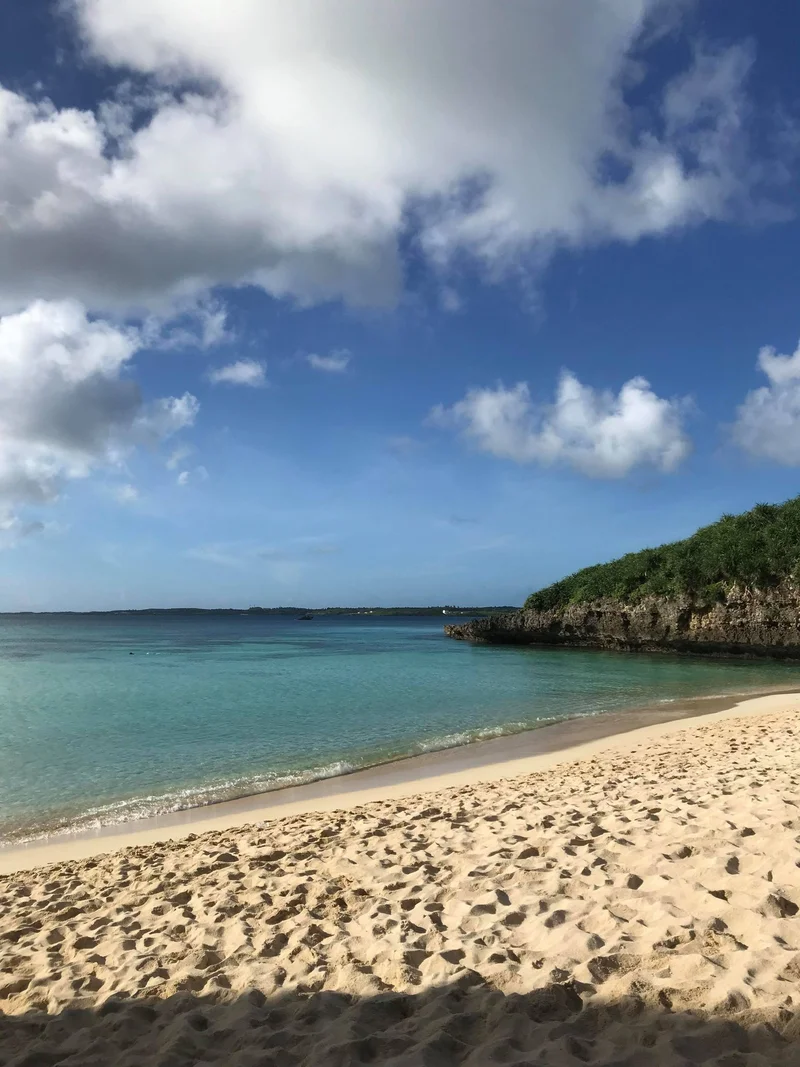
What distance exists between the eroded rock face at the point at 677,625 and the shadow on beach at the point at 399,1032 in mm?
42659

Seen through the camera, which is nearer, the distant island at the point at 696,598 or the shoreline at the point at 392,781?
the shoreline at the point at 392,781

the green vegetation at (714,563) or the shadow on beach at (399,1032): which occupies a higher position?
the green vegetation at (714,563)

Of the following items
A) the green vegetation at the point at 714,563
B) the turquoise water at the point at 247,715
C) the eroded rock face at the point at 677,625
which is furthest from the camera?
the green vegetation at the point at 714,563

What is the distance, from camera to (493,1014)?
12.6ft

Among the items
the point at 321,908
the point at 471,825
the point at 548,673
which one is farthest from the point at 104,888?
the point at 548,673

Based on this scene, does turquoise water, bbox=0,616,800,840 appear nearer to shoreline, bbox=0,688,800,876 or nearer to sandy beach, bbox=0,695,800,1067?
shoreline, bbox=0,688,800,876

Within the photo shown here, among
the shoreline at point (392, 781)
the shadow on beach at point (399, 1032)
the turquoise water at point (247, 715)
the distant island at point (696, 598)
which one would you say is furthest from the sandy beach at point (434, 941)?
the distant island at point (696, 598)

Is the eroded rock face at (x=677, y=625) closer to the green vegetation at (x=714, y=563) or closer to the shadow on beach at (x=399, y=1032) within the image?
the green vegetation at (x=714, y=563)

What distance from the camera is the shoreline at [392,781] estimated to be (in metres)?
9.41

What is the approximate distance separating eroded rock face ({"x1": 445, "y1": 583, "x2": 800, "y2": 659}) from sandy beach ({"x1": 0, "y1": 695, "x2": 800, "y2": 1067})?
37537 millimetres

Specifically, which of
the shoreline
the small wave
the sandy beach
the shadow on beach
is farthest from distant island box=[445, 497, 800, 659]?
the shadow on beach

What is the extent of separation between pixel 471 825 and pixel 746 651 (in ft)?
133

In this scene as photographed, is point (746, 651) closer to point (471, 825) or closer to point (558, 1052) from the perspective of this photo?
point (471, 825)

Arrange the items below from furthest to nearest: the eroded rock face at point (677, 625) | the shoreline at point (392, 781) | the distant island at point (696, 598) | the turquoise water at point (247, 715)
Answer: the distant island at point (696, 598) < the eroded rock face at point (677, 625) < the turquoise water at point (247, 715) < the shoreline at point (392, 781)
